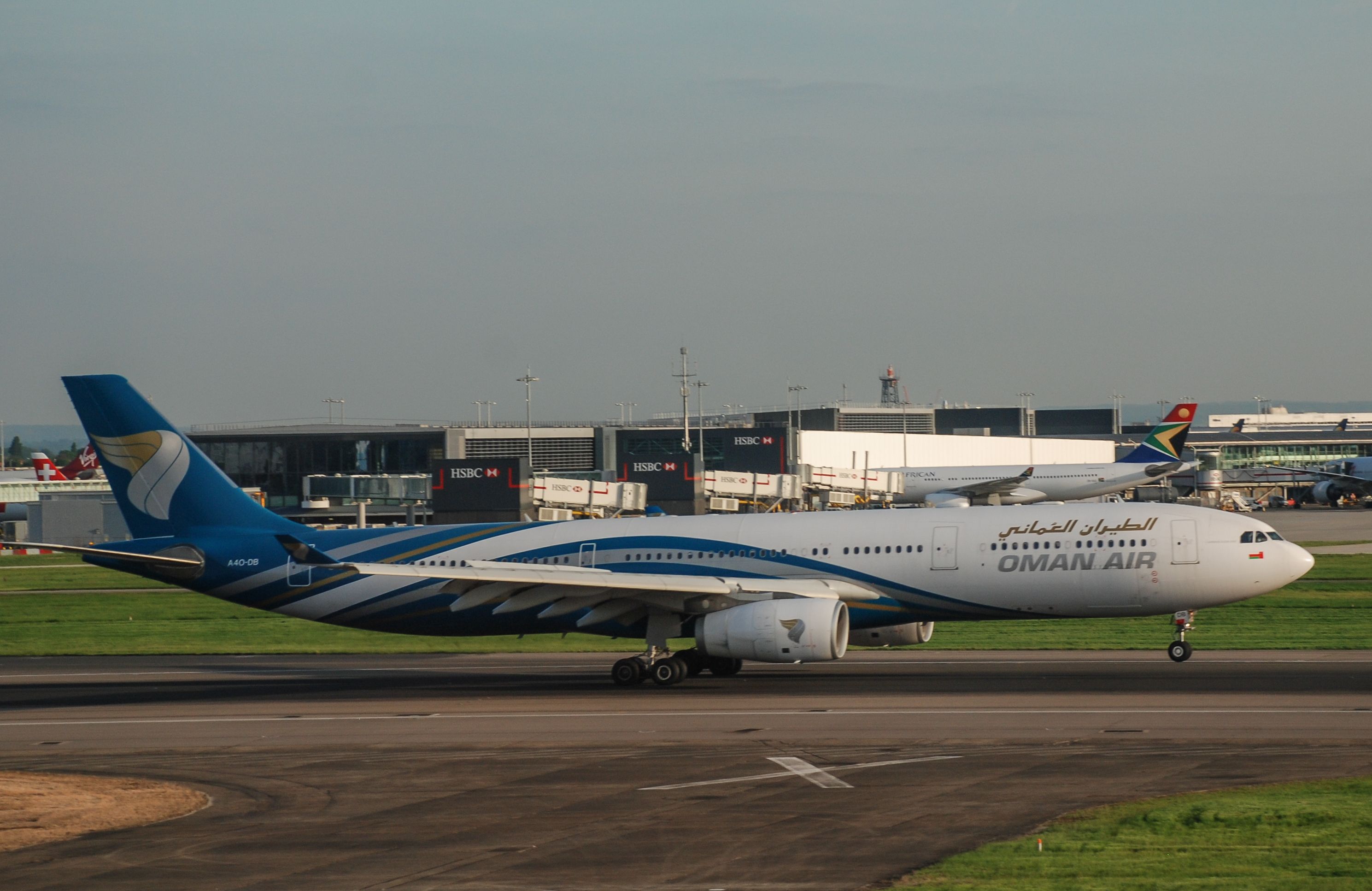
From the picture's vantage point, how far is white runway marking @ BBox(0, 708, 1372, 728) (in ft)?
81.8

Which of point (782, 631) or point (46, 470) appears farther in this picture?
point (46, 470)

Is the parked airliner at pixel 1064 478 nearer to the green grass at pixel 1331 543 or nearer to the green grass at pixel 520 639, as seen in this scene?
the green grass at pixel 1331 543

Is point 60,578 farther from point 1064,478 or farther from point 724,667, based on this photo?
point 1064,478

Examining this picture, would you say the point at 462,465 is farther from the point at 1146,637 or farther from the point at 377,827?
the point at 377,827

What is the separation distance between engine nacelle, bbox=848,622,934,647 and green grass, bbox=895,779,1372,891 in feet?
50.3

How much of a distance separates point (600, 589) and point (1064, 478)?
100205 millimetres

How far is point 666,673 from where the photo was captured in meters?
31.9

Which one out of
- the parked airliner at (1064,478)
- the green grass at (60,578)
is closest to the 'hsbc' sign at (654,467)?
the parked airliner at (1064,478)

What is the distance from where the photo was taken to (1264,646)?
1443 inches

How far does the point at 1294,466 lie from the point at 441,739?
→ 194182 mm

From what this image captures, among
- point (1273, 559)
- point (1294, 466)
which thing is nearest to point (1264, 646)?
point (1273, 559)

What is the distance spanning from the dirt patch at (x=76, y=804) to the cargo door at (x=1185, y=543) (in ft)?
68.7

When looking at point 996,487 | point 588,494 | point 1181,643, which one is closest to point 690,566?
point 1181,643

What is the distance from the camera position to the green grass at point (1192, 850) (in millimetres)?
13453
